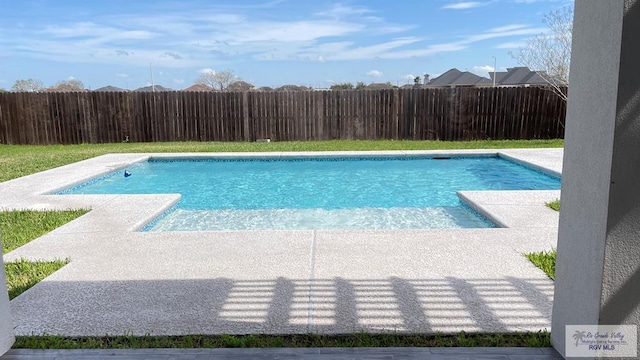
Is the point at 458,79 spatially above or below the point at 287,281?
above

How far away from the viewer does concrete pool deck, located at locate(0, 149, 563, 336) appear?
271 centimetres

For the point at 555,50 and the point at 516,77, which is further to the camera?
the point at 516,77

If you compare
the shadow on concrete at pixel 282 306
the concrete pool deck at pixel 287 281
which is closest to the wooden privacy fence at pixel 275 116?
the concrete pool deck at pixel 287 281

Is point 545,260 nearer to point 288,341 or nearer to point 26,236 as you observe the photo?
point 288,341

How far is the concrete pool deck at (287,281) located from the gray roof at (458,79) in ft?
141

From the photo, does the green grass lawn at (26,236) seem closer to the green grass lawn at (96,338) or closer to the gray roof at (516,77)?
the green grass lawn at (96,338)

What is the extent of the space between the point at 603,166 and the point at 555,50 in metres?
16.2

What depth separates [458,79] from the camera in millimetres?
45688

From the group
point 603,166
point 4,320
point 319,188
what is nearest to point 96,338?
point 4,320

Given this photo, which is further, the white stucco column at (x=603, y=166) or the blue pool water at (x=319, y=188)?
the blue pool water at (x=319, y=188)

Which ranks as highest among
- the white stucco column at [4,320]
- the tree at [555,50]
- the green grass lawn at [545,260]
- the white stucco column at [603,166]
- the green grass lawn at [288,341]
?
the tree at [555,50]

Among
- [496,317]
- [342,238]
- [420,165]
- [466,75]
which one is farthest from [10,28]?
[466,75]

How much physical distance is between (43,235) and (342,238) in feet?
11.2

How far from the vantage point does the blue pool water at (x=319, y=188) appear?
6.31 m
